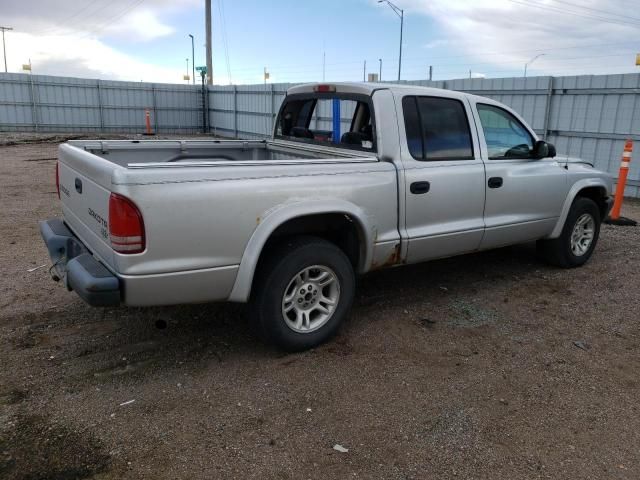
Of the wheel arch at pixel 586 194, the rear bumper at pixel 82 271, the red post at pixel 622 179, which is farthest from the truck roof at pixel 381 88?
the red post at pixel 622 179

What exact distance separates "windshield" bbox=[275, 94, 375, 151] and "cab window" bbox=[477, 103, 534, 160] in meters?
1.11

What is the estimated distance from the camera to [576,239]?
609 cm

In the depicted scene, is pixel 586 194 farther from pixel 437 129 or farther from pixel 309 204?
pixel 309 204

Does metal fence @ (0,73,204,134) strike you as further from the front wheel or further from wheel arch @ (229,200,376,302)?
the front wheel

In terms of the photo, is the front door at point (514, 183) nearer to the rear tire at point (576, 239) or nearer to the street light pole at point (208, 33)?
Result: the rear tire at point (576, 239)

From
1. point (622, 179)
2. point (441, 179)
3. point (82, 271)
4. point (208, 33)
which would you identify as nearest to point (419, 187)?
point (441, 179)

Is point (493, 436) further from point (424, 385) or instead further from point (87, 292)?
point (87, 292)

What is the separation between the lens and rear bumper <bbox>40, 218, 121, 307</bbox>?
313cm

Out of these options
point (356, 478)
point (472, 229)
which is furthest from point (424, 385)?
point (472, 229)

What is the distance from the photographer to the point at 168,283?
3258mm

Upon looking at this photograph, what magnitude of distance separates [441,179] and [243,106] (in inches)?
802

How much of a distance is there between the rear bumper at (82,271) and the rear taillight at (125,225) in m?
0.22

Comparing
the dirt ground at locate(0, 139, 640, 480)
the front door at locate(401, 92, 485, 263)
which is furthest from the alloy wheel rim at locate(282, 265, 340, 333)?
the front door at locate(401, 92, 485, 263)

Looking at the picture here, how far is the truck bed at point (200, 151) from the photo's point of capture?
15.3 feet
